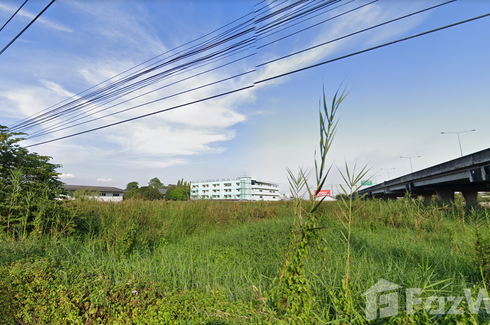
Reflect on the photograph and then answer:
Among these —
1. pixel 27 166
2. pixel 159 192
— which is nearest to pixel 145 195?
pixel 27 166

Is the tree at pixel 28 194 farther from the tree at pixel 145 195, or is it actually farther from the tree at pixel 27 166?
the tree at pixel 145 195

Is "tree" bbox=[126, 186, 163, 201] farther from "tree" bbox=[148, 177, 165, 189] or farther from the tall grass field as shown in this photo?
"tree" bbox=[148, 177, 165, 189]

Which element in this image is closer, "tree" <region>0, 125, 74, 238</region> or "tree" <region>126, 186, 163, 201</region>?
"tree" <region>0, 125, 74, 238</region>

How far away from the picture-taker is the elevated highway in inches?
494

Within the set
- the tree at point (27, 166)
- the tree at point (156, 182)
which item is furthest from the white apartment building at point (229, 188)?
the tree at point (27, 166)

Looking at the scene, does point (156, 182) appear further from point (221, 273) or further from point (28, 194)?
point (221, 273)

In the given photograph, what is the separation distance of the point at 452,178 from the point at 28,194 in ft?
68.5

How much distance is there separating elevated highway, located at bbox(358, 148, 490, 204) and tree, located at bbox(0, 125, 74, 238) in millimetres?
9047

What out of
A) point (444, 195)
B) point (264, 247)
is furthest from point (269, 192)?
point (264, 247)

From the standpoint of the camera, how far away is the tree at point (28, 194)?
6.20 meters

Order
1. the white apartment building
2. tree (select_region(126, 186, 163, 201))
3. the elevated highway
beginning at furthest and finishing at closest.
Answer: the white apartment building
tree (select_region(126, 186, 163, 201))
the elevated highway

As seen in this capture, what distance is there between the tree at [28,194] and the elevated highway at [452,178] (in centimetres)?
905

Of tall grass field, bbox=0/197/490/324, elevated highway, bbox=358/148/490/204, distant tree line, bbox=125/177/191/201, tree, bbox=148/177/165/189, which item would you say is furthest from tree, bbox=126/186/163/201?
tree, bbox=148/177/165/189

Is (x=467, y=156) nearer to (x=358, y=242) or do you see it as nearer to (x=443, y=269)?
(x=358, y=242)
